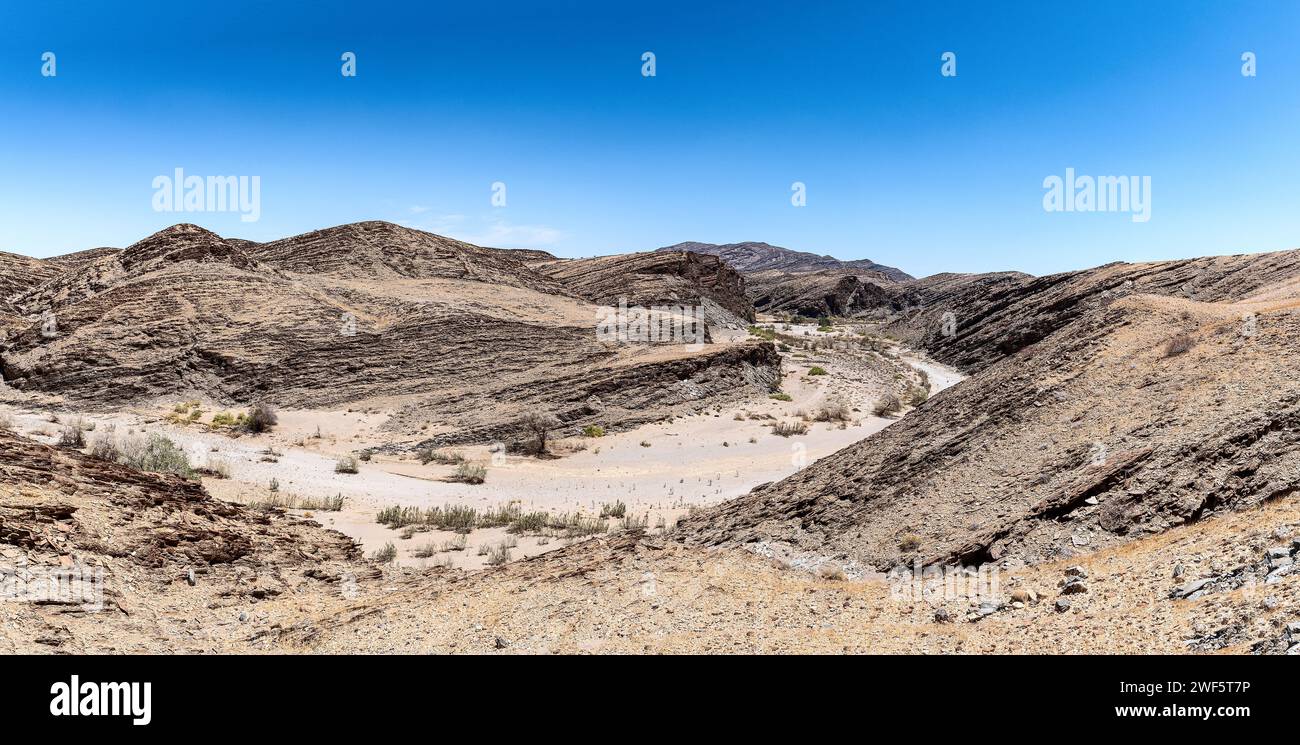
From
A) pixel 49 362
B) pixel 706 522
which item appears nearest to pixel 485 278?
pixel 49 362

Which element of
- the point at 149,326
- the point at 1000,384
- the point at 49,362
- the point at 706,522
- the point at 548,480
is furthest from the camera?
the point at 149,326

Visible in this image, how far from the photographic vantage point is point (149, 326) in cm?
2777

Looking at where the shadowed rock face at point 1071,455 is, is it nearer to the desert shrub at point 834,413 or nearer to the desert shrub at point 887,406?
the desert shrub at point 834,413

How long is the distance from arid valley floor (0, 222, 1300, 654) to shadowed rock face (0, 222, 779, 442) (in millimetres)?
154

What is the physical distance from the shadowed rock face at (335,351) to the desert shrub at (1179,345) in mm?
16517

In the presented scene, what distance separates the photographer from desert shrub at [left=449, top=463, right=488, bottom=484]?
59.2ft

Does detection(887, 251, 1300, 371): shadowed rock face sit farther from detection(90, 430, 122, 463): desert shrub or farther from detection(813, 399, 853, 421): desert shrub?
detection(90, 430, 122, 463): desert shrub

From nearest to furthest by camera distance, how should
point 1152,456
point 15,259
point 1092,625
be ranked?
point 1092,625 → point 1152,456 → point 15,259

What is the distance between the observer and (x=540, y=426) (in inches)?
875

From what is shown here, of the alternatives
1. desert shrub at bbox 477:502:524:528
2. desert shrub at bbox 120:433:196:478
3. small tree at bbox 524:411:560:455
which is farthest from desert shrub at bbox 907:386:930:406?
desert shrub at bbox 120:433:196:478

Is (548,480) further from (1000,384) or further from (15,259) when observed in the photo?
(15,259)

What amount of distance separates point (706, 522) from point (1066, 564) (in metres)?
5.44

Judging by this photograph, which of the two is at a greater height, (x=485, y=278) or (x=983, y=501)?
(x=485, y=278)

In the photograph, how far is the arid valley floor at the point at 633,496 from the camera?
5918 millimetres
